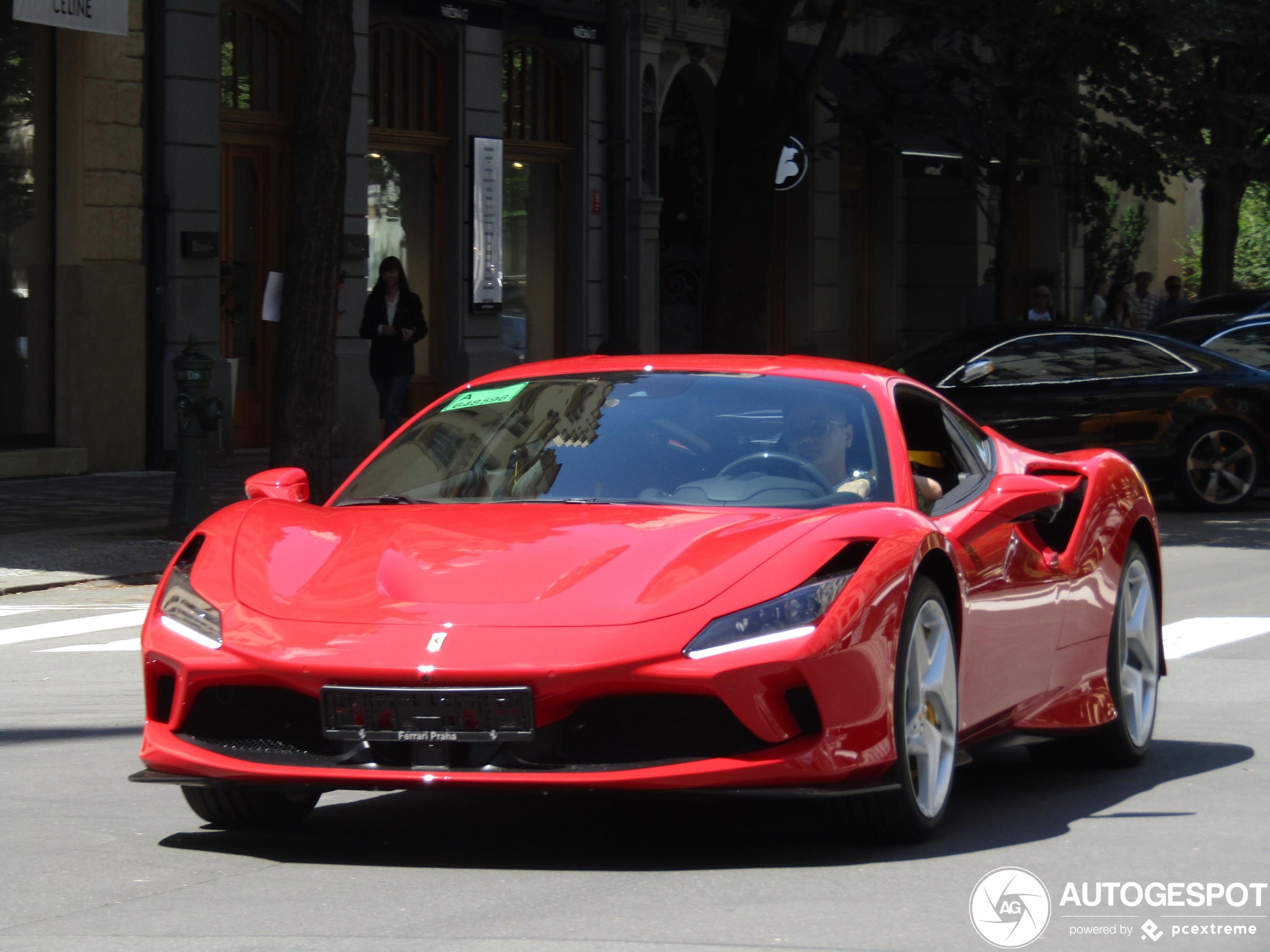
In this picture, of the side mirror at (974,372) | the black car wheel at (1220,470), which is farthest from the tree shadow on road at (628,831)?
the black car wheel at (1220,470)

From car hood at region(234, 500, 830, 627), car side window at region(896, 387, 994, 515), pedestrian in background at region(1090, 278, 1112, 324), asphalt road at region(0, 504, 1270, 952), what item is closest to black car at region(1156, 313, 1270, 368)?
pedestrian in background at region(1090, 278, 1112, 324)

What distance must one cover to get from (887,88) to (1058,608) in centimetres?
1751

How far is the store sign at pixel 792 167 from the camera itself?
86.1 feet

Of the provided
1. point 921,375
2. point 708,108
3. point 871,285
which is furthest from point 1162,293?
point 921,375

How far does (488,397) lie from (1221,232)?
94.6 ft

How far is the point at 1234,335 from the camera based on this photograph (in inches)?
807

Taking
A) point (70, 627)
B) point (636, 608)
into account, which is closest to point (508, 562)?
point (636, 608)

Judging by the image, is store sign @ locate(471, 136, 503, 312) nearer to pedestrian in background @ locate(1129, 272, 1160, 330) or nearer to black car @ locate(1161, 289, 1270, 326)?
black car @ locate(1161, 289, 1270, 326)

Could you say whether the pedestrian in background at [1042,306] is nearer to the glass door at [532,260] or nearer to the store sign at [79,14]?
the glass door at [532,260]

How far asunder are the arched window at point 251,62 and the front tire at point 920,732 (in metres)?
16.8

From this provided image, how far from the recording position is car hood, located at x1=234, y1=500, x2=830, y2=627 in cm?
523

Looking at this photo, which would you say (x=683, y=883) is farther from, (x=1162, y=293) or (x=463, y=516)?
(x=1162, y=293)

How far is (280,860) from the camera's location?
5.49 metres

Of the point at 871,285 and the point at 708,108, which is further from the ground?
the point at 708,108
